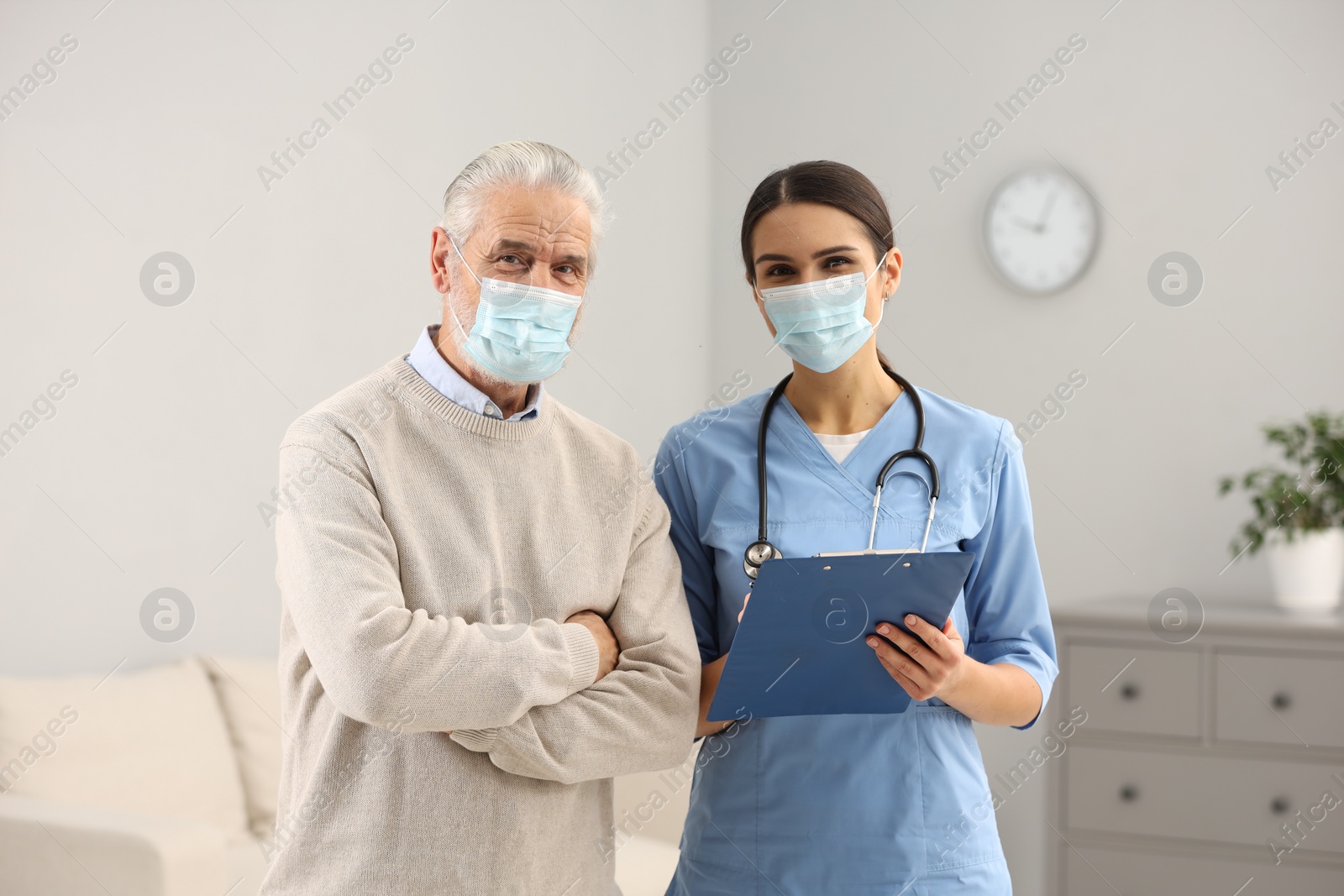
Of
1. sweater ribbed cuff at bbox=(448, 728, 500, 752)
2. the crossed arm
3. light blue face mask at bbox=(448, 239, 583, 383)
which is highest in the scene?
light blue face mask at bbox=(448, 239, 583, 383)

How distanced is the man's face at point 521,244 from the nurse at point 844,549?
0.98 feet

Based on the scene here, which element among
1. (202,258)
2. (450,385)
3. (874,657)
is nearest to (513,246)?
(450,385)

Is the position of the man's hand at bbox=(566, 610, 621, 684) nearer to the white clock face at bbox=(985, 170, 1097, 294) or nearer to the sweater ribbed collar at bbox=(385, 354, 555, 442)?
the sweater ribbed collar at bbox=(385, 354, 555, 442)

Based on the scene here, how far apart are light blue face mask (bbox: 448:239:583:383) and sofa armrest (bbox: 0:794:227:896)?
1.02m

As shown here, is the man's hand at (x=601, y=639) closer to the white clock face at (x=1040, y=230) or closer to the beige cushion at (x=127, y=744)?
the beige cushion at (x=127, y=744)

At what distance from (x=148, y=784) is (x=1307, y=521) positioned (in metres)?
2.80

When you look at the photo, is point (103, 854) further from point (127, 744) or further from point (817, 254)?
point (817, 254)

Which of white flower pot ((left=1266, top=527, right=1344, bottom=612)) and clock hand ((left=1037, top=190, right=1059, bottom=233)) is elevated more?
clock hand ((left=1037, top=190, right=1059, bottom=233))

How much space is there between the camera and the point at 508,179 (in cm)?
124

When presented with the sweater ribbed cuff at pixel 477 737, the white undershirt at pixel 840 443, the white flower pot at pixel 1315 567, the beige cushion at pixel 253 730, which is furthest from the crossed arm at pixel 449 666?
the white flower pot at pixel 1315 567

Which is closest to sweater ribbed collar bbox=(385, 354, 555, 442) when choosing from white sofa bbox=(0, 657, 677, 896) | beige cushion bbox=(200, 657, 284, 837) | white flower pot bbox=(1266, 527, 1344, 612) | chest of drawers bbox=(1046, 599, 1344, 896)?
white sofa bbox=(0, 657, 677, 896)

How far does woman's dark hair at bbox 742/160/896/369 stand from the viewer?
4.68ft

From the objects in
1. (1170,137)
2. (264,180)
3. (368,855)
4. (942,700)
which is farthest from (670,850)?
(1170,137)

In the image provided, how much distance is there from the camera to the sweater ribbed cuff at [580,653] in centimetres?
116
